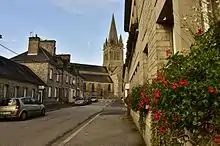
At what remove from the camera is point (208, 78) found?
8.17ft

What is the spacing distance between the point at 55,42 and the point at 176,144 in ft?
140

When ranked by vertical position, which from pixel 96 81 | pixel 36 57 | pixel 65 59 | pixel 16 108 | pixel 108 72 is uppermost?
pixel 108 72

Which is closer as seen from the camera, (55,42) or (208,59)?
(208,59)

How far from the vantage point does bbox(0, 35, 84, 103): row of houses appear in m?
27.5

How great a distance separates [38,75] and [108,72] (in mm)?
78200

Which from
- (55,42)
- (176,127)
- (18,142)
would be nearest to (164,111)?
(176,127)

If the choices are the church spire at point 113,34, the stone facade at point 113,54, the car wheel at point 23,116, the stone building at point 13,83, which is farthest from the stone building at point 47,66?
the church spire at point 113,34

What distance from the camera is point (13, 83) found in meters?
27.0

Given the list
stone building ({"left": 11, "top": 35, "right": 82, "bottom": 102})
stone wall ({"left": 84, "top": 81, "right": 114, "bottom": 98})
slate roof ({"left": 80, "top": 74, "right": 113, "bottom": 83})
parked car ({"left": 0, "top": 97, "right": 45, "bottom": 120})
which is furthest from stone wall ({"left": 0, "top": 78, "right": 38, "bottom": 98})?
slate roof ({"left": 80, "top": 74, "right": 113, "bottom": 83})

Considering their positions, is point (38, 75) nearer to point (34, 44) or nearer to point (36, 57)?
point (36, 57)

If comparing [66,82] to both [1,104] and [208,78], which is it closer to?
[1,104]

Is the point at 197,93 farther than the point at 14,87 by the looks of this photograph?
No

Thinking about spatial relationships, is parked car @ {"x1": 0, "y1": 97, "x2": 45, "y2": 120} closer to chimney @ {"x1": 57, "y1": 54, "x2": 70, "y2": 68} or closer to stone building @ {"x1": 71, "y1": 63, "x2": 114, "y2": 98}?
chimney @ {"x1": 57, "y1": 54, "x2": 70, "y2": 68}

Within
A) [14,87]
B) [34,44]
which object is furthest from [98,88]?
[14,87]
